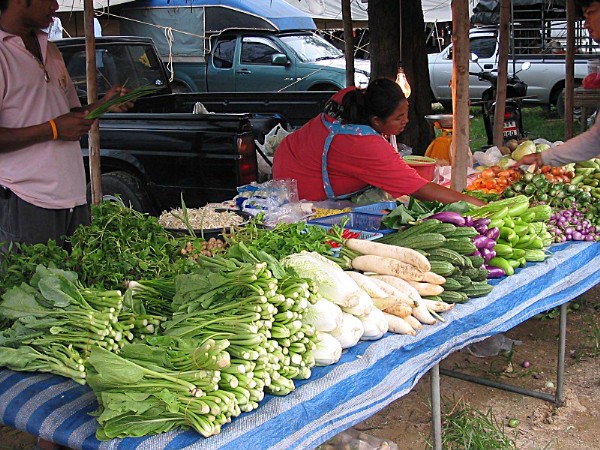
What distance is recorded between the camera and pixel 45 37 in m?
3.89

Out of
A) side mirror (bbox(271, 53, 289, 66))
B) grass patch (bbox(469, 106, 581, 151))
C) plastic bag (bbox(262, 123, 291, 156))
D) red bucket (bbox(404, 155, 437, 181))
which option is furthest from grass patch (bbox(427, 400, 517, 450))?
side mirror (bbox(271, 53, 289, 66))

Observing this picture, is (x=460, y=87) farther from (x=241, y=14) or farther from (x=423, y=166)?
(x=241, y=14)

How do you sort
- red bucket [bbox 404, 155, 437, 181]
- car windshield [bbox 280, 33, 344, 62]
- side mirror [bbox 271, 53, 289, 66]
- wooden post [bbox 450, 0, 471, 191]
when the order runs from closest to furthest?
wooden post [bbox 450, 0, 471, 191] < red bucket [bbox 404, 155, 437, 181] < side mirror [bbox 271, 53, 289, 66] < car windshield [bbox 280, 33, 344, 62]

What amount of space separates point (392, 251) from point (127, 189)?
162 inches

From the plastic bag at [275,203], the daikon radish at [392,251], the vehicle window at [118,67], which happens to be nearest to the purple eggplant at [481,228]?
the daikon radish at [392,251]

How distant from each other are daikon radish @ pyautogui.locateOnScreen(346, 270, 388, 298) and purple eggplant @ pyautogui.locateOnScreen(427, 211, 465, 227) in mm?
679

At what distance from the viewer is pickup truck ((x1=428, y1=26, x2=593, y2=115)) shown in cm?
1619

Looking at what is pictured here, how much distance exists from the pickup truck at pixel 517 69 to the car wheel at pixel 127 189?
36.0 ft

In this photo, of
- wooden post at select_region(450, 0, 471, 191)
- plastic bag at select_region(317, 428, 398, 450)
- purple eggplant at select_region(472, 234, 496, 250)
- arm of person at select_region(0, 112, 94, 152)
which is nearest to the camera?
plastic bag at select_region(317, 428, 398, 450)

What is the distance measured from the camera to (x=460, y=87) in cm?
477

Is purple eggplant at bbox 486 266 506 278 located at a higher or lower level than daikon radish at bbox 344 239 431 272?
lower

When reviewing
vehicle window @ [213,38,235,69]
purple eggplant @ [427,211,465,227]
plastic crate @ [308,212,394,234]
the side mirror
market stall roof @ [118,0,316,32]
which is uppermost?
market stall roof @ [118,0,316,32]

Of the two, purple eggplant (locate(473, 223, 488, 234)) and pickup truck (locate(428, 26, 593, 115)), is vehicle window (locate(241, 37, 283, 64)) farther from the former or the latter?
purple eggplant (locate(473, 223, 488, 234))

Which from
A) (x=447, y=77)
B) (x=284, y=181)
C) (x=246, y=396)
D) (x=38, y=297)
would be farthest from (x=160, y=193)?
(x=447, y=77)
